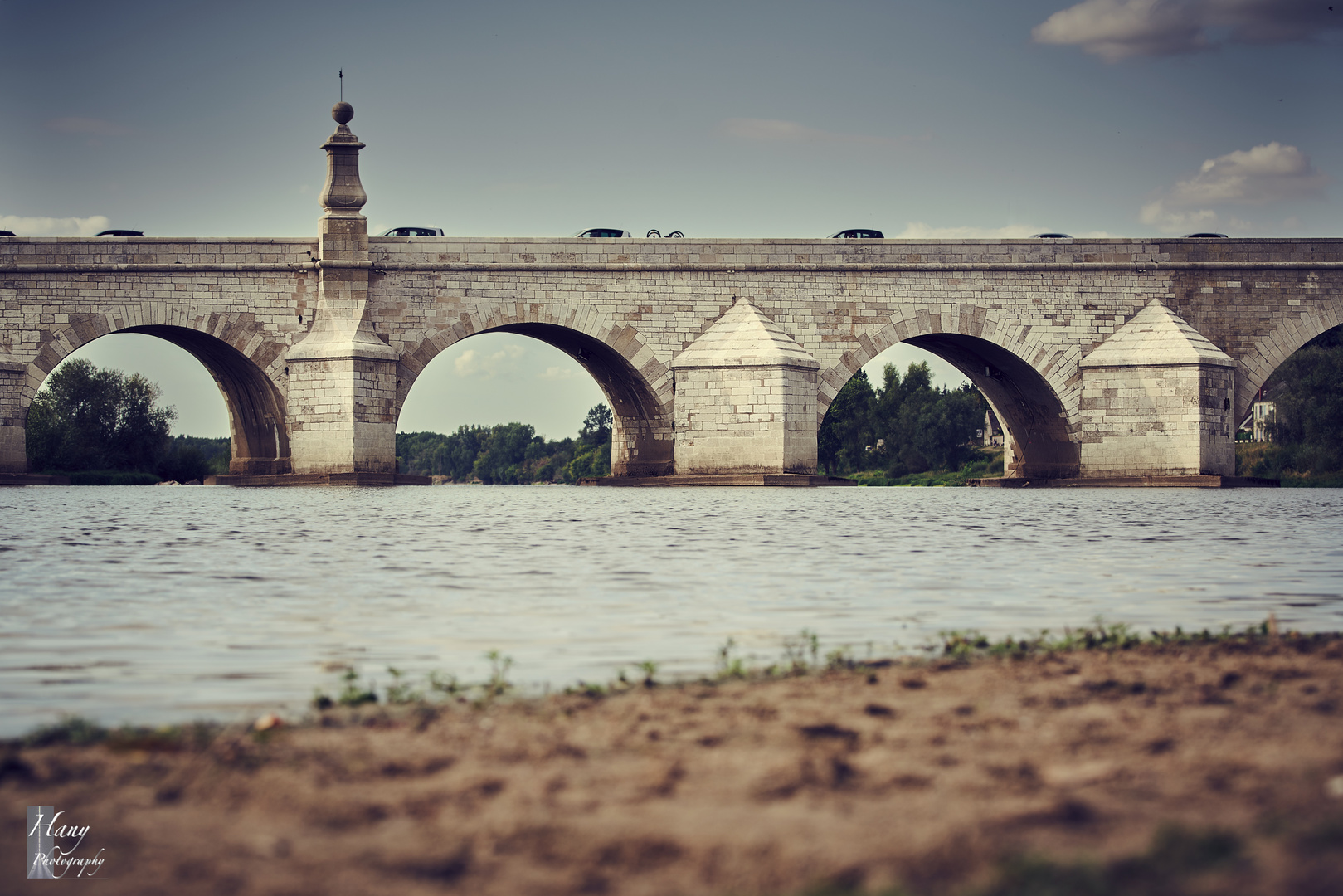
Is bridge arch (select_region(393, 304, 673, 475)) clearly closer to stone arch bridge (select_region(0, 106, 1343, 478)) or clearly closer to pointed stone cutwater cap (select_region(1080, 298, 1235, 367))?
stone arch bridge (select_region(0, 106, 1343, 478))

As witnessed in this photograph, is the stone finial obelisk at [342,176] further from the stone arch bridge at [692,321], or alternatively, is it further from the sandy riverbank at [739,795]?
Result: the sandy riverbank at [739,795]

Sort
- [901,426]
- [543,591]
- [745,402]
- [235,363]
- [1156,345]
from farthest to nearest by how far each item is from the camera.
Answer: [901,426] < [1156,345] < [235,363] < [745,402] < [543,591]

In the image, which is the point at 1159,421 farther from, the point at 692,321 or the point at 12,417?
the point at 12,417

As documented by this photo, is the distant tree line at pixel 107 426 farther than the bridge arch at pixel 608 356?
Yes

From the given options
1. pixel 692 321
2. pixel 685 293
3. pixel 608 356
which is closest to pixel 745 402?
pixel 692 321

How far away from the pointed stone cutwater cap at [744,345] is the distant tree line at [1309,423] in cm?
1971

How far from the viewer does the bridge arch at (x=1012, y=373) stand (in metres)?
31.7

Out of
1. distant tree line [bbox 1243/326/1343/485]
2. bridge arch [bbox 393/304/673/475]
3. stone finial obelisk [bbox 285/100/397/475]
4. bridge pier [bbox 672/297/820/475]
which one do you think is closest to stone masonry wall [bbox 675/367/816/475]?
bridge pier [bbox 672/297/820/475]

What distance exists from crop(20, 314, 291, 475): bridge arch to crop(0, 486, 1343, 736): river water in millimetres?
12090

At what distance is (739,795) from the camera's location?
132 inches

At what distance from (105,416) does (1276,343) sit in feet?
129

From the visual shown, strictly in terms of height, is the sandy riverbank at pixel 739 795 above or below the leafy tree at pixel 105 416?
below

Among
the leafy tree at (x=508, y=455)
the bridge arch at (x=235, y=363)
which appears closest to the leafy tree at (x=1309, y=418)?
the bridge arch at (x=235, y=363)

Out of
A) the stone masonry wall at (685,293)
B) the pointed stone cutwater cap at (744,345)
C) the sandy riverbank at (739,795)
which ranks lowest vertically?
the sandy riverbank at (739,795)
